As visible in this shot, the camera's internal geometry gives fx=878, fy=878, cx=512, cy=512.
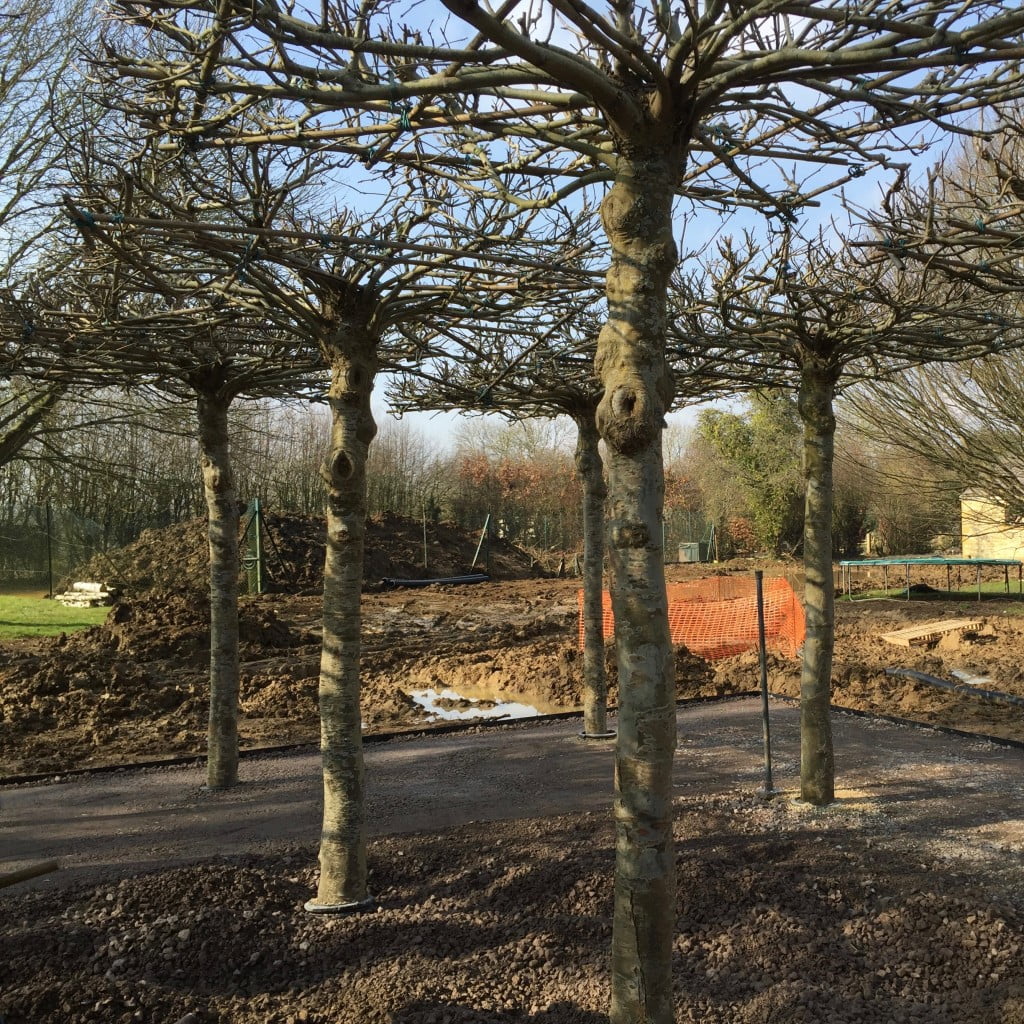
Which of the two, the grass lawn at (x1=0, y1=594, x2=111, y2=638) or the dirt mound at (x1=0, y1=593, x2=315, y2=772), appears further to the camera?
the grass lawn at (x1=0, y1=594, x2=111, y2=638)

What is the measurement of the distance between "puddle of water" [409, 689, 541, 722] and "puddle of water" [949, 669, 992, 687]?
16.6ft

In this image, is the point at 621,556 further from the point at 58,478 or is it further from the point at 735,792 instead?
the point at 58,478

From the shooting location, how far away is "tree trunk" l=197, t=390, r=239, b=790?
679 centimetres

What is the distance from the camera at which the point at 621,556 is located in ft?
9.16

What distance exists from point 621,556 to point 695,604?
39.5ft

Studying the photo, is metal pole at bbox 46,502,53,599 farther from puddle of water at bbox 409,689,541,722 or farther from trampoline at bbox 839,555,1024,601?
trampoline at bbox 839,555,1024,601

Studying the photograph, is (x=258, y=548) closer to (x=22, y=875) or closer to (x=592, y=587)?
(x=592, y=587)

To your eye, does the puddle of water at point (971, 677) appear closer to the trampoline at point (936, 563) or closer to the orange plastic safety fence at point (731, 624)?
the orange plastic safety fence at point (731, 624)

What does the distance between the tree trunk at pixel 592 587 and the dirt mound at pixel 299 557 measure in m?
11.8

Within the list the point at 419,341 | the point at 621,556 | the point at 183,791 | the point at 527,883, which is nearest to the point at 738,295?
the point at 419,341

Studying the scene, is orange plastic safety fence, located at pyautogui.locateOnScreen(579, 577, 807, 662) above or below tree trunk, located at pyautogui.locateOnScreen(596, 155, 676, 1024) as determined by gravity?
below

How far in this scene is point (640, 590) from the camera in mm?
2768

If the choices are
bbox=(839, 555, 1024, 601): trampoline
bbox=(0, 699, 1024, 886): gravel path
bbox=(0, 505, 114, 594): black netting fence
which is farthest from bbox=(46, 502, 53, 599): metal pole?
bbox=(839, 555, 1024, 601): trampoline

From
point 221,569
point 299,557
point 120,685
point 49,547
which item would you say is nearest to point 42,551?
point 49,547
